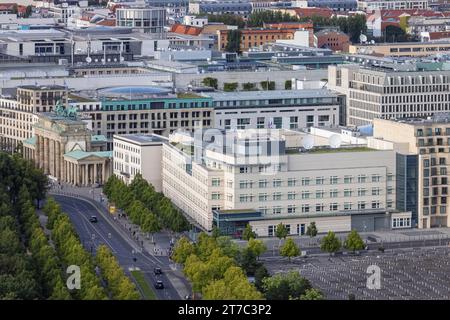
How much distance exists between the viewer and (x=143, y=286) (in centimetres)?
3869

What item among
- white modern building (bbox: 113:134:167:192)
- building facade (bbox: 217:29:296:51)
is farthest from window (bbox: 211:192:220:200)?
building facade (bbox: 217:29:296:51)

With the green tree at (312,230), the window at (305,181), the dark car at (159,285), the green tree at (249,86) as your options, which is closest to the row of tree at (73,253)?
the dark car at (159,285)

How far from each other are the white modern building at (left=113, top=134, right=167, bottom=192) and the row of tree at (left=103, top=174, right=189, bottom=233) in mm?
1414

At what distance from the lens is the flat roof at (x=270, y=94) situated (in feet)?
217

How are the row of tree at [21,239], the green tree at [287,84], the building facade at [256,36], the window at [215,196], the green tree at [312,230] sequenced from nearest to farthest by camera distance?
the row of tree at [21,239], the green tree at [312,230], the window at [215,196], the green tree at [287,84], the building facade at [256,36]

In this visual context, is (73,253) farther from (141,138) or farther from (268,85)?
(268,85)

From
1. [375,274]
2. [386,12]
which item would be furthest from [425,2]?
[375,274]

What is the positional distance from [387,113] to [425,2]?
6319cm

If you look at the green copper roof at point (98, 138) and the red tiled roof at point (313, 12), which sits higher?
the red tiled roof at point (313, 12)

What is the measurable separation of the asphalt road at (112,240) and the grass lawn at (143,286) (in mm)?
139

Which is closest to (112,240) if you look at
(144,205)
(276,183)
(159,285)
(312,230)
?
(144,205)

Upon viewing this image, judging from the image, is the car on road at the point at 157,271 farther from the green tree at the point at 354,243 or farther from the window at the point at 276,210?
the window at the point at 276,210

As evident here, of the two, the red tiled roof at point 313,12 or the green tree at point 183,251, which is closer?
the green tree at point 183,251

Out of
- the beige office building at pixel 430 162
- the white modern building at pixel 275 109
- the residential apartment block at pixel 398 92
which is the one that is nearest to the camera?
the beige office building at pixel 430 162
